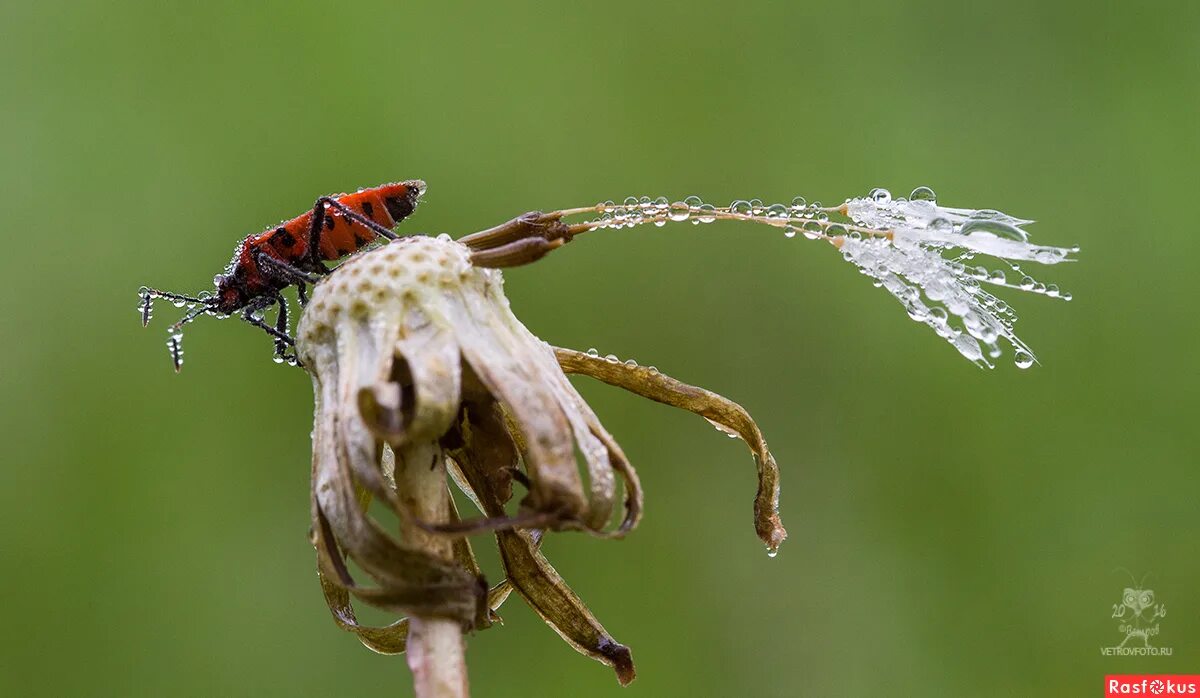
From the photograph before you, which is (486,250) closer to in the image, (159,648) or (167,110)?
(159,648)

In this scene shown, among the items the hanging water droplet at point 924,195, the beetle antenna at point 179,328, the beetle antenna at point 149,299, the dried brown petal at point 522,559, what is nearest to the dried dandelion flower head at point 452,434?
the dried brown petal at point 522,559

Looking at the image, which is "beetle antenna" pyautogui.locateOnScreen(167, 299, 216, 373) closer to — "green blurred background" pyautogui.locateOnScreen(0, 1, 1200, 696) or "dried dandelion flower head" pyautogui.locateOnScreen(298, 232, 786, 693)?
"dried dandelion flower head" pyautogui.locateOnScreen(298, 232, 786, 693)

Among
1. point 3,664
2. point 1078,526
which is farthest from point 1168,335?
point 3,664

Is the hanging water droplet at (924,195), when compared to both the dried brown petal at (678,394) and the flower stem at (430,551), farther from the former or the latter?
the flower stem at (430,551)

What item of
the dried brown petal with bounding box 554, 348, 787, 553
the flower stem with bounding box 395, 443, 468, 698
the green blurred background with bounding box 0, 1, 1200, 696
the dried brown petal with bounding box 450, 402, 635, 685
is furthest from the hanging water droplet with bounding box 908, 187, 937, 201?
the green blurred background with bounding box 0, 1, 1200, 696

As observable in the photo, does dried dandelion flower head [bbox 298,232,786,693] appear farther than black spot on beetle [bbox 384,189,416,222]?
No

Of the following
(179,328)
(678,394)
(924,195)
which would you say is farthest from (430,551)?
(179,328)

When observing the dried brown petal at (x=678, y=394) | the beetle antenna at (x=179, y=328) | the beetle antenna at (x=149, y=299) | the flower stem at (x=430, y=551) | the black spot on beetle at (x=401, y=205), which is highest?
the beetle antenna at (x=149, y=299)
